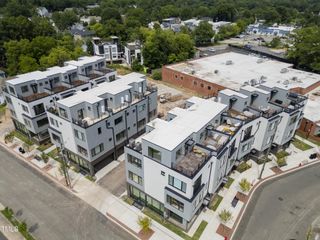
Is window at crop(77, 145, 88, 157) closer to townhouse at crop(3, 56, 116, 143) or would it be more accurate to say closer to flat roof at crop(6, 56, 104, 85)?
townhouse at crop(3, 56, 116, 143)

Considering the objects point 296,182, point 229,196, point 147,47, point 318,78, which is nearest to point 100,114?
point 229,196

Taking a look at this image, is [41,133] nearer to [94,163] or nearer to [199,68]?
[94,163]

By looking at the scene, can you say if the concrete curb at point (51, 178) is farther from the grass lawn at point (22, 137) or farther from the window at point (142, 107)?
the window at point (142, 107)

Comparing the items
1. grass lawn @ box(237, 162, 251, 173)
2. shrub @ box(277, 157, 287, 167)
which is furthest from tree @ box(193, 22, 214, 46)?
grass lawn @ box(237, 162, 251, 173)

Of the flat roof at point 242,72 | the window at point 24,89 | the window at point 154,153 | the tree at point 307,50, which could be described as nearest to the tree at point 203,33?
the flat roof at point 242,72

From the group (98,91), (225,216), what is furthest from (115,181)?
(225,216)

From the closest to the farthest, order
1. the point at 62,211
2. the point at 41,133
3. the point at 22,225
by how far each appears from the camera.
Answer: the point at 22,225 → the point at 62,211 → the point at 41,133

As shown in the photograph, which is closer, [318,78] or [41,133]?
[41,133]
